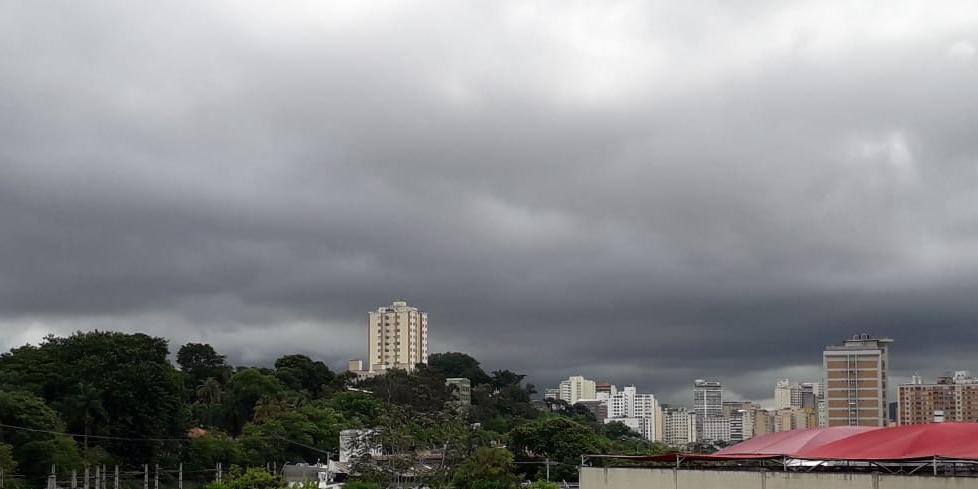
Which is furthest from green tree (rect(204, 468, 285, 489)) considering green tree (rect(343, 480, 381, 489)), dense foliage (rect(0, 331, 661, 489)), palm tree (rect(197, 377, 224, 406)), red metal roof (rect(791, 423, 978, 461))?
palm tree (rect(197, 377, 224, 406))

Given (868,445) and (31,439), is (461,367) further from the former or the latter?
(868,445)

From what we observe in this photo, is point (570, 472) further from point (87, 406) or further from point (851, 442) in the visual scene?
point (851, 442)

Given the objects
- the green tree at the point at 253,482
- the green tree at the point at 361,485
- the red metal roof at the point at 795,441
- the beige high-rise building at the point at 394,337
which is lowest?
the green tree at the point at 361,485

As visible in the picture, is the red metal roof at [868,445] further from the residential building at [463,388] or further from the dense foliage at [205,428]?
the residential building at [463,388]

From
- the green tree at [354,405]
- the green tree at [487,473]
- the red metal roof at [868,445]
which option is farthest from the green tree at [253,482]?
the green tree at [354,405]

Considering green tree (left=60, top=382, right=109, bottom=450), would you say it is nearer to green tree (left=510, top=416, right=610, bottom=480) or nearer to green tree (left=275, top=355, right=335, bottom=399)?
green tree (left=510, top=416, right=610, bottom=480)

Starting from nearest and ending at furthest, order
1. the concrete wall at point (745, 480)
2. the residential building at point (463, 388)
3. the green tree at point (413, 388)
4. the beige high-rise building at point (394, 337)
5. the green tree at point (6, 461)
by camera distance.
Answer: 1. the concrete wall at point (745, 480)
2. the green tree at point (6, 461)
3. the green tree at point (413, 388)
4. the residential building at point (463, 388)
5. the beige high-rise building at point (394, 337)

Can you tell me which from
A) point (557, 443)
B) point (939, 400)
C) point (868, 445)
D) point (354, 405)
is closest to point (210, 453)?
point (557, 443)
